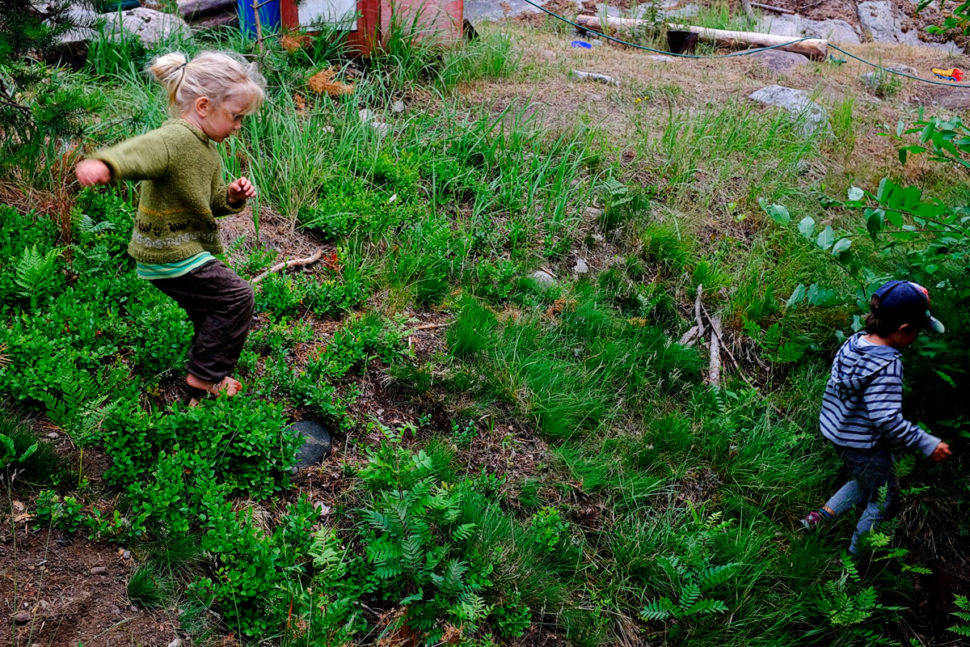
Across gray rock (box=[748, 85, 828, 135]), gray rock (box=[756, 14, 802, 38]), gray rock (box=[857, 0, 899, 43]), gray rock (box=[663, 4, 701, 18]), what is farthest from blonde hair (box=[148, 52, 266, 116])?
gray rock (box=[857, 0, 899, 43])

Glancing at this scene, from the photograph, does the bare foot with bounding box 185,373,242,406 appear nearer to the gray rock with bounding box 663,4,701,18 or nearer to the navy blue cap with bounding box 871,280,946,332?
the navy blue cap with bounding box 871,280,946,332

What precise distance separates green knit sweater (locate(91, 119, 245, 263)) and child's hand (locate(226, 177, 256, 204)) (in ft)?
0.27

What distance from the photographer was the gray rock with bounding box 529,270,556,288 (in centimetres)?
467

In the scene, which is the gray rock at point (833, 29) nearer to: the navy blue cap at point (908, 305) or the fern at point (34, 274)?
the navy blue cap at point (908, 305)

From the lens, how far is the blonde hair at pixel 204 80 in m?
2.86

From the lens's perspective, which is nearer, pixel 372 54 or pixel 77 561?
pixel 77 561

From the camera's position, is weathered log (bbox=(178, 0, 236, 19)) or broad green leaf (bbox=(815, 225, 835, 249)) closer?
broad green leaf (bbox=(815, 225, 835, 249))

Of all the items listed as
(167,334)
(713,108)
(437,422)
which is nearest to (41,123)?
(167,334)

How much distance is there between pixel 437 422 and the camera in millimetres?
3650

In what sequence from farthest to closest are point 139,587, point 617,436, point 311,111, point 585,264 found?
point 311,111, point 585,264, point 617,436, point 139,587

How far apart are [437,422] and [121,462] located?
1477 millimetres

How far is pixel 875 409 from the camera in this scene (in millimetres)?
3336

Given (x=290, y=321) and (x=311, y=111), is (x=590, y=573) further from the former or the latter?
(x=311, y=111)

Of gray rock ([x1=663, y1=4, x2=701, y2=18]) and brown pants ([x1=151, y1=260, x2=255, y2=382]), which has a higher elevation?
gray rock ([x1=663, y1=4, x2=701, y2=18])
